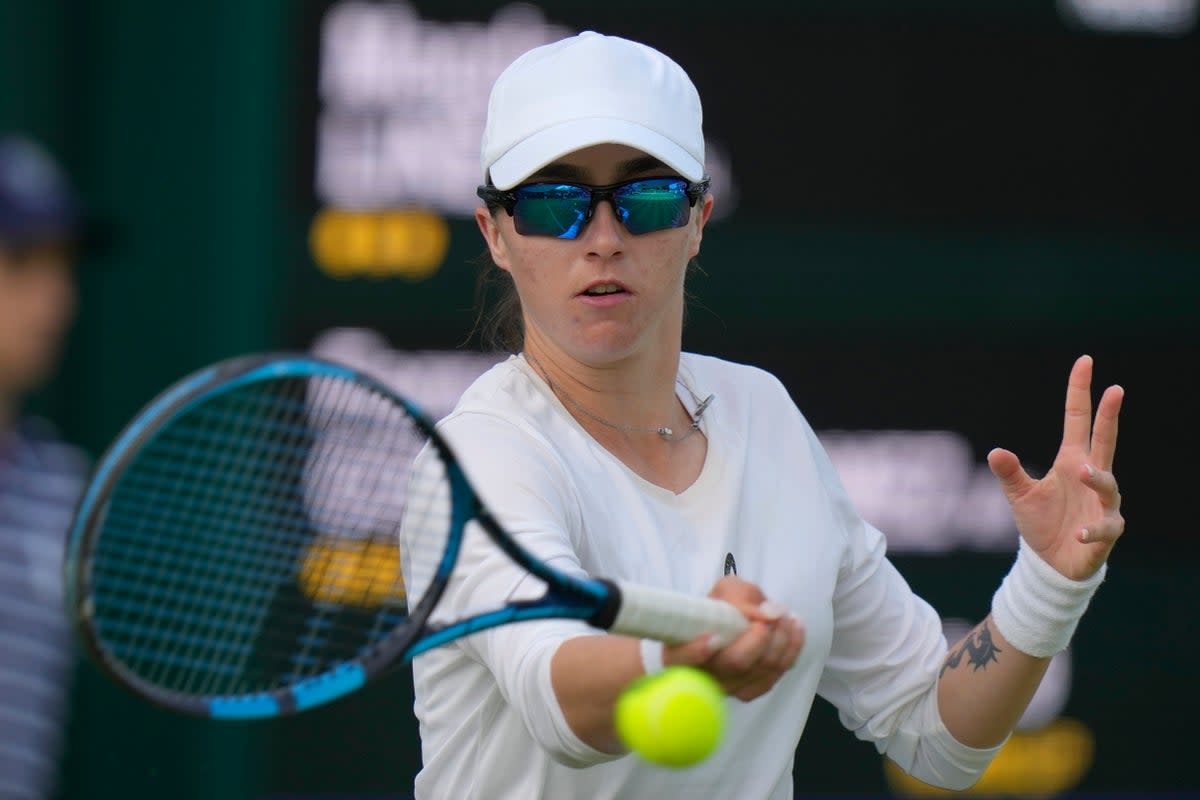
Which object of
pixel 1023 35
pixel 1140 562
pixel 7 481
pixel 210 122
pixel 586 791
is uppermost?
pixel 1023 35

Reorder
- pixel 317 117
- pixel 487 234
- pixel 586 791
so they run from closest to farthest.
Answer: pixel 586 791
pixel 487 234
pixel 317 117

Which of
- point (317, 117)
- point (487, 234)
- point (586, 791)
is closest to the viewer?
point (586, 791)

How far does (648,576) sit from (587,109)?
504mm

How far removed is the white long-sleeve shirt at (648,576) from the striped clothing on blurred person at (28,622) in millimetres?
455

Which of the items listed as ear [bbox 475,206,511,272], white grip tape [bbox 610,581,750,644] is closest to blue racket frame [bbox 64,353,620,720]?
white grip tape [bbox 610,581,750,644]

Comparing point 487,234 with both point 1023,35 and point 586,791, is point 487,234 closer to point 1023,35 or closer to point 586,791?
point 586,791

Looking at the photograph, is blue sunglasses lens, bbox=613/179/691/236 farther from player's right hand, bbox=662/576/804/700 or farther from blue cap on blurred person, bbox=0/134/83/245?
blue cap on blurred person, bbox=0/134/83/245

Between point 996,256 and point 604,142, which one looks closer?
point 604,142

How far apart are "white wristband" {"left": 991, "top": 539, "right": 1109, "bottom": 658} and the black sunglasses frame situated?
1.80 ft

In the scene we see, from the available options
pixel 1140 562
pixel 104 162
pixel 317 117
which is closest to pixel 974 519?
pixel 1140 562

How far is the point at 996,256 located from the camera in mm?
4078

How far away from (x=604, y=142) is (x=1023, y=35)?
7.39 ft

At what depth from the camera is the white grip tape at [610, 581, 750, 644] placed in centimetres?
179

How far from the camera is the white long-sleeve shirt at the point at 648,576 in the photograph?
1.98m
